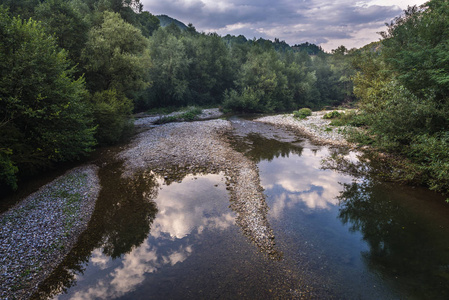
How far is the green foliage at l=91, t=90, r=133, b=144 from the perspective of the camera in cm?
2339

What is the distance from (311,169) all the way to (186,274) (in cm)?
1473

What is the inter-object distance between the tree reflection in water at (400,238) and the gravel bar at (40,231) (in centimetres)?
1395

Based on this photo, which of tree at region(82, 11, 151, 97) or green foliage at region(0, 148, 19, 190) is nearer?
green foliage at region(0, 148, 19, 190)

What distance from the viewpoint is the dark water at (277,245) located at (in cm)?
887

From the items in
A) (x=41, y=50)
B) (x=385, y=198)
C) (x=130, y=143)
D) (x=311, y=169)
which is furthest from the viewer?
(x=130, y=143)

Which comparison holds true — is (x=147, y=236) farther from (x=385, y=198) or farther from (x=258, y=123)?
(x=258, y=123)

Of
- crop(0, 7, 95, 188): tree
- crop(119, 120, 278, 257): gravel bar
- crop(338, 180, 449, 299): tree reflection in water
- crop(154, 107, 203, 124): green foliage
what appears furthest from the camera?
crop(154, 107, 203, 124): green foliage

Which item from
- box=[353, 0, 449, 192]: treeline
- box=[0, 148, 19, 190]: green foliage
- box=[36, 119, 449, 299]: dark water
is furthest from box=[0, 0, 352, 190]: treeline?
box=[353, 0, 449, 192]: treeline

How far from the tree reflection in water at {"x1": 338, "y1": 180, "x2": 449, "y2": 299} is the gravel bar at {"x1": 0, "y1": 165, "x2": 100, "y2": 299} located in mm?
13951

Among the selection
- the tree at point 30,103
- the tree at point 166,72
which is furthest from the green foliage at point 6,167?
the tree at point 166,72

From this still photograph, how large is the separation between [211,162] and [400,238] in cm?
1436

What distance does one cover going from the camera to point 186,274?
9531 millimetres

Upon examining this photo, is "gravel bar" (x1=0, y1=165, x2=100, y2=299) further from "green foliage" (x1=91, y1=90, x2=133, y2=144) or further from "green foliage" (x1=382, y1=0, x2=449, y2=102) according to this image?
"green foliage" (x1=382, y1=0, x2=449, y2=102)

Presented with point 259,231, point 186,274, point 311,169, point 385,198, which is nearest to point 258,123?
point 311,169
